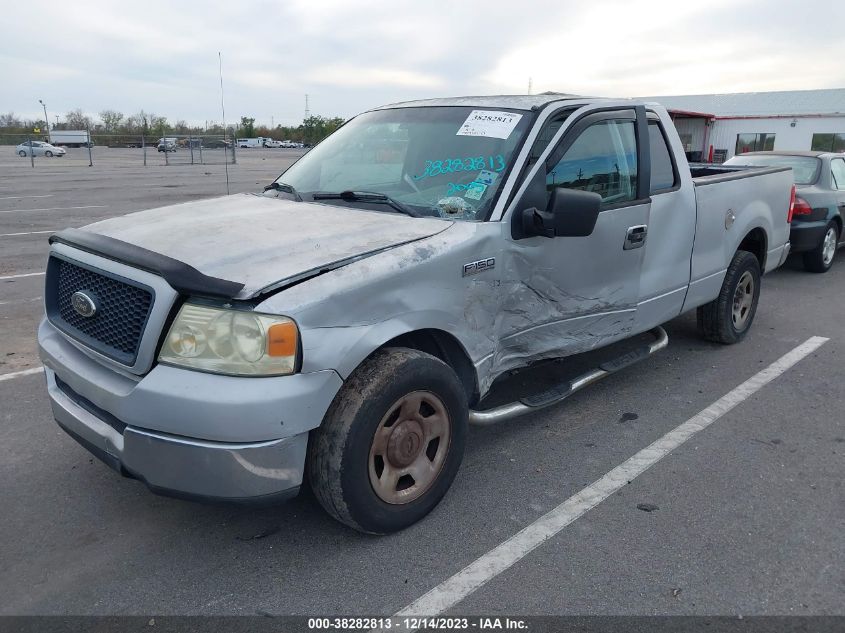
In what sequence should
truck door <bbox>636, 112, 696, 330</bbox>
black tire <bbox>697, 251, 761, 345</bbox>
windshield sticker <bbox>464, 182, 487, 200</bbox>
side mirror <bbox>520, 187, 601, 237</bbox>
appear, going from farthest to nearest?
black tire <bbox>697, 251, 761, 345</bbox> → truck door <bbox>636, 112, 696, 330</bbox> → windshield sticker <bbox>464, 182, 487, 200</bbox> → side mirror <bbox>520, 187, 601, 237</bbox>

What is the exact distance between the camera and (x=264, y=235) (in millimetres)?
3061

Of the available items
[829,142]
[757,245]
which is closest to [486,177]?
[757,245]

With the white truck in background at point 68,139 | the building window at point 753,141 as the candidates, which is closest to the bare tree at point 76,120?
the white truck in background at point 68,139

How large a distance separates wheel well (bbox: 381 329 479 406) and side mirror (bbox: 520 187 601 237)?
70 cm

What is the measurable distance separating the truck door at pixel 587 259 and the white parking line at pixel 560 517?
71cm

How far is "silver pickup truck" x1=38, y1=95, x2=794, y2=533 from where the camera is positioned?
2529 mm

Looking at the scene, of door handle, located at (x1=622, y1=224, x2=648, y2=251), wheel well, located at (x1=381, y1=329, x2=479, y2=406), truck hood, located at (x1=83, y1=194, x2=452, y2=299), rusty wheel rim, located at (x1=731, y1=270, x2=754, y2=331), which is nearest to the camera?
truck hood, located at (x1=83, y1=194, x2=452, y2=299)

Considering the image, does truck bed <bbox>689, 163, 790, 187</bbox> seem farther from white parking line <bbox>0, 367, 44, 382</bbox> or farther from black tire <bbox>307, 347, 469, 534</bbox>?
white parking line <bbox>0, 367, 44, 382</bbox>

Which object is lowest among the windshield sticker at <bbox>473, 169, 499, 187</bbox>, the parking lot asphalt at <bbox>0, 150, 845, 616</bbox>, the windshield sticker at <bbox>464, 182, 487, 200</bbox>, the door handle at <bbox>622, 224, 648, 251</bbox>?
the parking lot asphalt at <bbox>0, 150, 845, 616</bbox>

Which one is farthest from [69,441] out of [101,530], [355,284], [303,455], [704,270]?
[704,270]

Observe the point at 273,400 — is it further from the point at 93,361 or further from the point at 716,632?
the point at 716,632

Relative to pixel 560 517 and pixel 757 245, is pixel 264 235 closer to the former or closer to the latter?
pixel 560 517

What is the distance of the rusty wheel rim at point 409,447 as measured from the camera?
291cm

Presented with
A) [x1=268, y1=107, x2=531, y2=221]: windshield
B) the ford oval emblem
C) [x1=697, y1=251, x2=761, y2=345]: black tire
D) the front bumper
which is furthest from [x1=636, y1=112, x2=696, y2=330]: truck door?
the ford oval emblem
